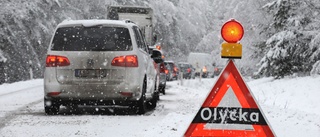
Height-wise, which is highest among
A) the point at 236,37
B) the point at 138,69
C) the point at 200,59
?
the point at 236,37

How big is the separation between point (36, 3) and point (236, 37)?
27.3 meters

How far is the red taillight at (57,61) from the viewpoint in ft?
35.0

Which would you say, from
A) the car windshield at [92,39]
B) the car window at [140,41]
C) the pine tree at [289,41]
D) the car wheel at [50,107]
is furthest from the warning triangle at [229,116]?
the pine tree at [289,41]

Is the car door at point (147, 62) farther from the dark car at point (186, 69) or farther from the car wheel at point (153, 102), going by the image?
the dark car at point (186, 69)

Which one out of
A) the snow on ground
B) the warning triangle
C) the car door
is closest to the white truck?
the snow on ground

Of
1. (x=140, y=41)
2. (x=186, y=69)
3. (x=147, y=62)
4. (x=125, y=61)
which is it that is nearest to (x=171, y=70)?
(x=186, y=69)

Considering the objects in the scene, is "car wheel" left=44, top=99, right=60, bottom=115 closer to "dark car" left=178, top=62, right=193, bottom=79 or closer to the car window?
the car window

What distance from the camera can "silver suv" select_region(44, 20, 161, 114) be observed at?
1060cm

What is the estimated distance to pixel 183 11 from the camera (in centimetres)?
4994

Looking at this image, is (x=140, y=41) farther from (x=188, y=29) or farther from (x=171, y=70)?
(x=188, y=29)

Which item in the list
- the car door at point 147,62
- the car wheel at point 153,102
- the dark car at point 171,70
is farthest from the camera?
the dark car at point 171,70

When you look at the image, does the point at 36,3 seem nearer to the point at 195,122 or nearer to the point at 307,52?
the point at 307,52

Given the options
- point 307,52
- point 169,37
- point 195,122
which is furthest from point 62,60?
point 169,37

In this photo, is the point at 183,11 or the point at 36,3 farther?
the point at 183,11
